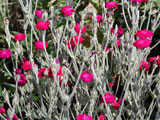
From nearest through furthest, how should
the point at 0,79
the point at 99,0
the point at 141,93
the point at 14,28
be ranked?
the point at 141,93, the point at 0,79, the point at 99,0, the point at 14,28

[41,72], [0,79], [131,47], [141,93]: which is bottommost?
[0,79]

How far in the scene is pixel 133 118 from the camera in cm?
173

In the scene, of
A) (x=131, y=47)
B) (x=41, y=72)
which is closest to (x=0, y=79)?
(x=41, y=72)

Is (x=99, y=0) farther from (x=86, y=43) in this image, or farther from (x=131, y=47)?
(x=131, y=47)

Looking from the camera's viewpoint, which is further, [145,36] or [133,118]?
[133,118]

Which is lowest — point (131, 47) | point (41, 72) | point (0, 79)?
point (0, 79)

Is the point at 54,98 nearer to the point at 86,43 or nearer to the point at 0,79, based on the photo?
the point at 0,79

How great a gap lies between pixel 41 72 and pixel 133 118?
0.61m

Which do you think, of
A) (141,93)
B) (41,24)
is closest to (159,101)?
(141,93)

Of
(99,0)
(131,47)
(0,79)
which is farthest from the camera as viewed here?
(99,0)

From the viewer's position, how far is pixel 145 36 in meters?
1.57

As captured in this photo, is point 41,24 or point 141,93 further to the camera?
point 141,93

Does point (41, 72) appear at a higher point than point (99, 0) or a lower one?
lower

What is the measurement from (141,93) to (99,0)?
50.2 inches
